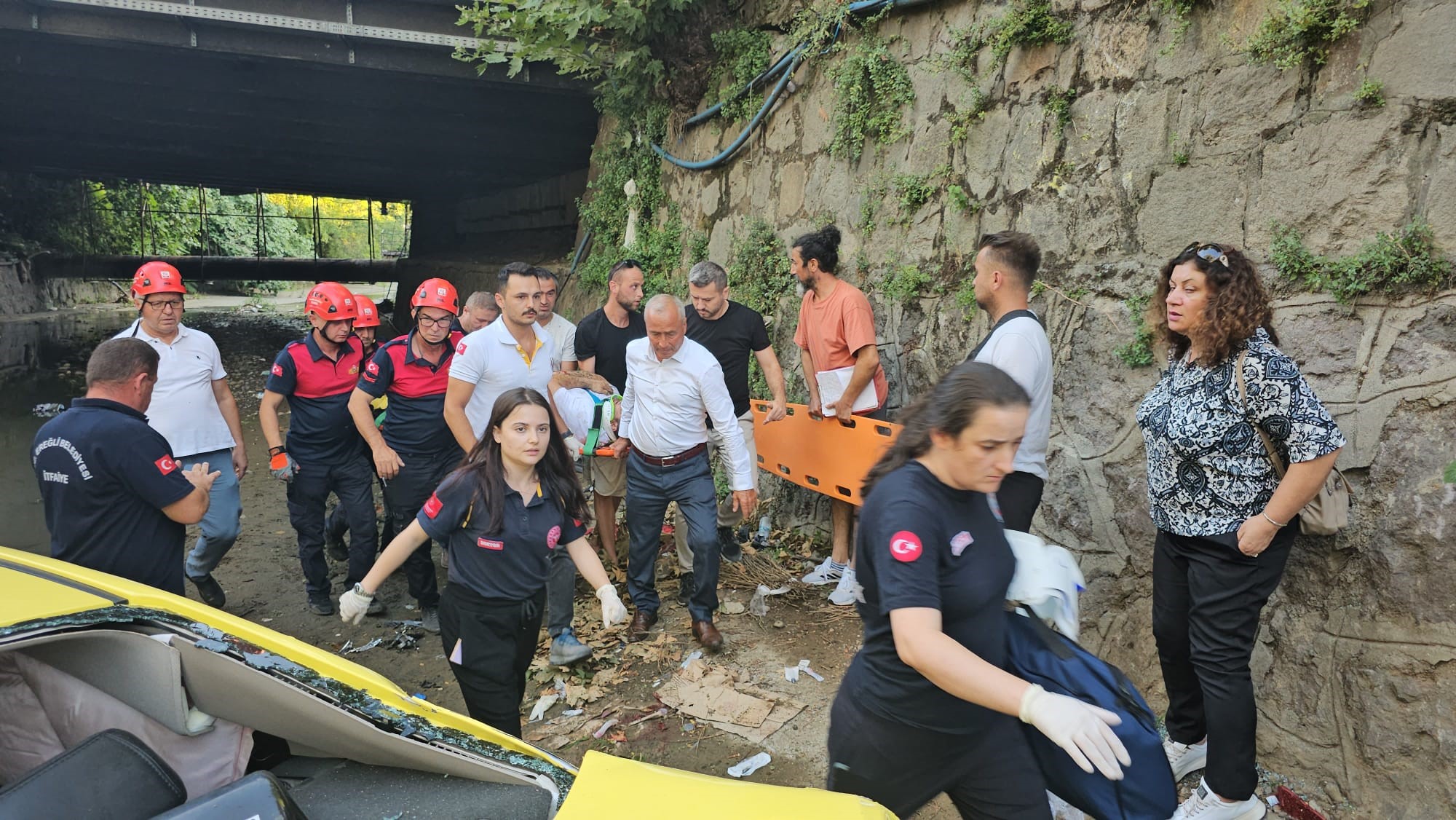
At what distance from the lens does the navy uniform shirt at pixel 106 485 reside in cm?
350

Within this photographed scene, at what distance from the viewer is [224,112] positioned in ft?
46.8

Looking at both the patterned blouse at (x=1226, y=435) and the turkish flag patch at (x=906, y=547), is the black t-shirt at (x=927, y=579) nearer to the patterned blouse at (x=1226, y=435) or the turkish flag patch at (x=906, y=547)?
the turkish flag patch at (x=906, y=547)

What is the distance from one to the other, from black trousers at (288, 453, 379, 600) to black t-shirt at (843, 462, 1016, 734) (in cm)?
425

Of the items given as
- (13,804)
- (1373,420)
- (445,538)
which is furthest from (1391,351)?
(13,804)

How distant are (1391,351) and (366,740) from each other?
3596 mm

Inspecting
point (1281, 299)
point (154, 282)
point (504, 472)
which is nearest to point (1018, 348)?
point (1281, 299)

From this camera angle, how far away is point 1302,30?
3277 mm

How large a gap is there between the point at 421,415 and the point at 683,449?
1.77m

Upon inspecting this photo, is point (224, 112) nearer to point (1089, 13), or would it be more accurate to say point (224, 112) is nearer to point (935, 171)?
point (935, 171)

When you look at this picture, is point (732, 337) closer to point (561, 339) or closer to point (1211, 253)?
point (561, 339)

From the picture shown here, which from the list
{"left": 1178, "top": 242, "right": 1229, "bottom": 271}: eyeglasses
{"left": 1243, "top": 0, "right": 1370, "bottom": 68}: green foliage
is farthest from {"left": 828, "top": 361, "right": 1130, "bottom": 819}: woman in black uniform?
{"left": 1243, "top": 0, "right": 1370, "bottom": 68}: green foliage

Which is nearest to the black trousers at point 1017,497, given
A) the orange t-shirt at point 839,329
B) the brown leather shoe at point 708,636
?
the orange t-shirt at point 839,329

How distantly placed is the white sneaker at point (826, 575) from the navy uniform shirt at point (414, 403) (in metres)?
2.53

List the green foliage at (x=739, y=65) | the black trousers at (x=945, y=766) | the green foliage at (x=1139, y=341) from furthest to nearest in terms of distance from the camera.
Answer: the green foliage at (x=739, y=65), the green foliage at (x=1139, y=341), the black trousers at (x=945, y=766)
